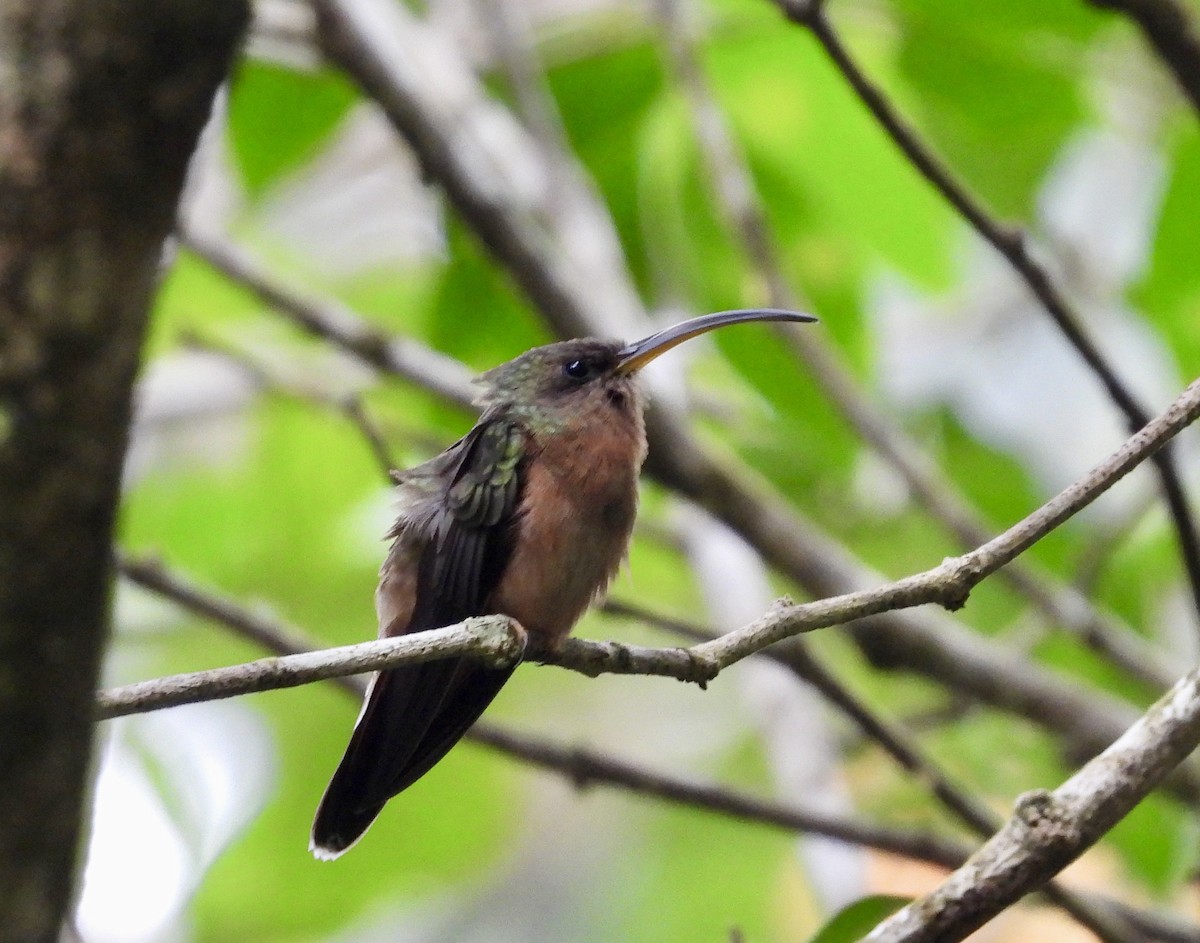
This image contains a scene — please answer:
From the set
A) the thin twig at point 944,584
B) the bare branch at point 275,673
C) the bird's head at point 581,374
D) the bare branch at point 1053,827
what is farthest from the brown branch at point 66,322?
the bird's head at point 581,374

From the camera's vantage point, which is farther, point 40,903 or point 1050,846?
point 1050,846

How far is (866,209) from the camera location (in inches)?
178

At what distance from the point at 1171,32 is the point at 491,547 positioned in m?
1.81

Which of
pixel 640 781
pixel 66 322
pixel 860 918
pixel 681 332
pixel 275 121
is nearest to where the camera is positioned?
pixel 66 322

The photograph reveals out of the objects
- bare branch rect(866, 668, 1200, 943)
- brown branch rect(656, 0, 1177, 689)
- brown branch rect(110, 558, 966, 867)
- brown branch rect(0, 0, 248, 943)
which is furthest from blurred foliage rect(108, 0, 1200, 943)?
brown branch rect(0, 0, 248, 943)

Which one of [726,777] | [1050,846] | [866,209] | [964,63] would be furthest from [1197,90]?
[726,777]

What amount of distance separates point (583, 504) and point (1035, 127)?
176cm

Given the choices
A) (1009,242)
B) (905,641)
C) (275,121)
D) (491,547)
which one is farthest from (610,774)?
(275,121)

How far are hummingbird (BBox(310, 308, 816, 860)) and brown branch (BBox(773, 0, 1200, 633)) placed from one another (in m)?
0.47

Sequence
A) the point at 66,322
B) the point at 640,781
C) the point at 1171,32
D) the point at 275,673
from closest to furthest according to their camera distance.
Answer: the point at 66,322, the point at 275,673, the point at 1171,32, the point at 640,781

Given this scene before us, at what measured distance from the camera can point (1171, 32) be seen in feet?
10.5

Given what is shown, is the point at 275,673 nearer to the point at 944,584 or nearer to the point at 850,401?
the point at 944,584

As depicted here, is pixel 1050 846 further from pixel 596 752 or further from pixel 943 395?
pixel 943 395

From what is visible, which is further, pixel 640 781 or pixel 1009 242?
Answer: pixel 640 781
